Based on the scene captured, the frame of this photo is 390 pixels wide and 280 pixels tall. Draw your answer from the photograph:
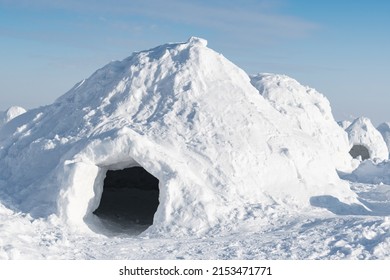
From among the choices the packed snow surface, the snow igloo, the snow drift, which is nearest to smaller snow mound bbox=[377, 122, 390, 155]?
the snow drift

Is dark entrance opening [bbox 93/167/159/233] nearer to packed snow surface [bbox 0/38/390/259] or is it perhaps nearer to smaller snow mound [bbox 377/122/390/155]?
packed snow surface [bbox 0/38/390/259]

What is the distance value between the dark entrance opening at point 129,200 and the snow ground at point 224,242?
222 cm

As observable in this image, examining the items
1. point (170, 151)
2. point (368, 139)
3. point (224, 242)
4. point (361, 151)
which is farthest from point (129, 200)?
point (361, 151)

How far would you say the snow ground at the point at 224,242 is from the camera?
25.1ft

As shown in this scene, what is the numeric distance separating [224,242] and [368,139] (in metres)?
→ 23.1

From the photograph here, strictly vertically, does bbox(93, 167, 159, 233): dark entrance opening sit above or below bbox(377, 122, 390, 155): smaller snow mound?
below

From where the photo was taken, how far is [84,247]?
8.55m

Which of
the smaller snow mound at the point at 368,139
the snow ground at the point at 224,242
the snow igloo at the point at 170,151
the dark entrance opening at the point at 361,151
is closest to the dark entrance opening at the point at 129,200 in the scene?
the snow igloo at the point at 170,151

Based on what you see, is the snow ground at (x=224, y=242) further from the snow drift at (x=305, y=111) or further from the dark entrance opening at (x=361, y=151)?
the dark entrance opening at (x=361, y=151)

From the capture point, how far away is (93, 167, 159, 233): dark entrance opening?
1191 centimetres

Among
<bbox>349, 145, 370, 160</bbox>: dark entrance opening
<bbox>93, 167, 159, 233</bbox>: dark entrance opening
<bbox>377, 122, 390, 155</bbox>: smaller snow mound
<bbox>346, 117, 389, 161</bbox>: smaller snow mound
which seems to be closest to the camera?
<bbox>93, 167, 159, 233</bbox>: dark entrance opening

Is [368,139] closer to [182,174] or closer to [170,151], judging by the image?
[170,151]

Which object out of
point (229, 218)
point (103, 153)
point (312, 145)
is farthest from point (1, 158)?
point (312, 145)

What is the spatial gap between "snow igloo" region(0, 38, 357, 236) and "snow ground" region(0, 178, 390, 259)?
1.58 ft
